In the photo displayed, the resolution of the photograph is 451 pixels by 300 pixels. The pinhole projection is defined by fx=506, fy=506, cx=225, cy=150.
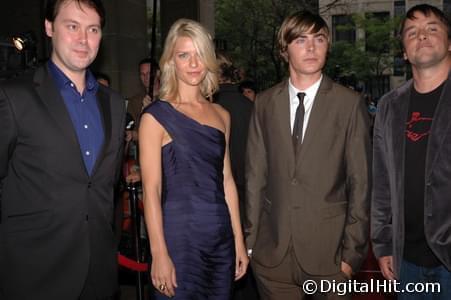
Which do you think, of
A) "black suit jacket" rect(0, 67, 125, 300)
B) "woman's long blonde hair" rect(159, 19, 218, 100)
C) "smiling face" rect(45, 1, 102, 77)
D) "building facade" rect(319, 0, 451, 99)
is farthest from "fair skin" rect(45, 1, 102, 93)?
"building facade" rect(319, 0, 451, 99)

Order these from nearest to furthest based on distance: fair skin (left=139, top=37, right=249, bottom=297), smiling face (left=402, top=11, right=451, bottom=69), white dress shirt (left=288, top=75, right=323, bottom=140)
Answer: fair skin (left=139, top=37, right=249, bottom=297) → smiling face (left=402, top=11, right=451, bottom=69) → white dress shirt (left=288, top=75, right=323, bottom=140)

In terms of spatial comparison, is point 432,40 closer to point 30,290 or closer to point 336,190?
point 336,190

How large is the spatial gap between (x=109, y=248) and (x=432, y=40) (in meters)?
2.30

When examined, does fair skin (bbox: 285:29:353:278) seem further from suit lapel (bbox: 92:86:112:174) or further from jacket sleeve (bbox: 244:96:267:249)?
suit lapel (bbox: 92:86:112:174)

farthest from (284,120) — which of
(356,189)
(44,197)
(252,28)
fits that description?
(252,28)

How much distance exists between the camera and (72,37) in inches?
109

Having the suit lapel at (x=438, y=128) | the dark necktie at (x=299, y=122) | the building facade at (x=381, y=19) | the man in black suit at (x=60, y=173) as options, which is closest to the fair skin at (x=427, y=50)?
the suit lapel at (x=438, y=128)

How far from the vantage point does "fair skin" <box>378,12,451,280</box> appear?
3.08m

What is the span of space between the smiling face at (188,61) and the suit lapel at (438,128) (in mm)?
1418

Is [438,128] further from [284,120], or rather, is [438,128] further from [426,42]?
[284,120]

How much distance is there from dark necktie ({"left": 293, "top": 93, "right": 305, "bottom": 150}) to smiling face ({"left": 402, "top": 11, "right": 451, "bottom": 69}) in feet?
2.39

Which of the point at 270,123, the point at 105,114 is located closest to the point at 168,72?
the point at 105,114

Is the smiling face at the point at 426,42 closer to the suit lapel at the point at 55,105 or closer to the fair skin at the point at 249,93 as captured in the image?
the suit lapel at the point at 55,105

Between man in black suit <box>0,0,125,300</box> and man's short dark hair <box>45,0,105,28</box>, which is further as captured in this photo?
man's short dark hair <box>45,0,105,28</box>
